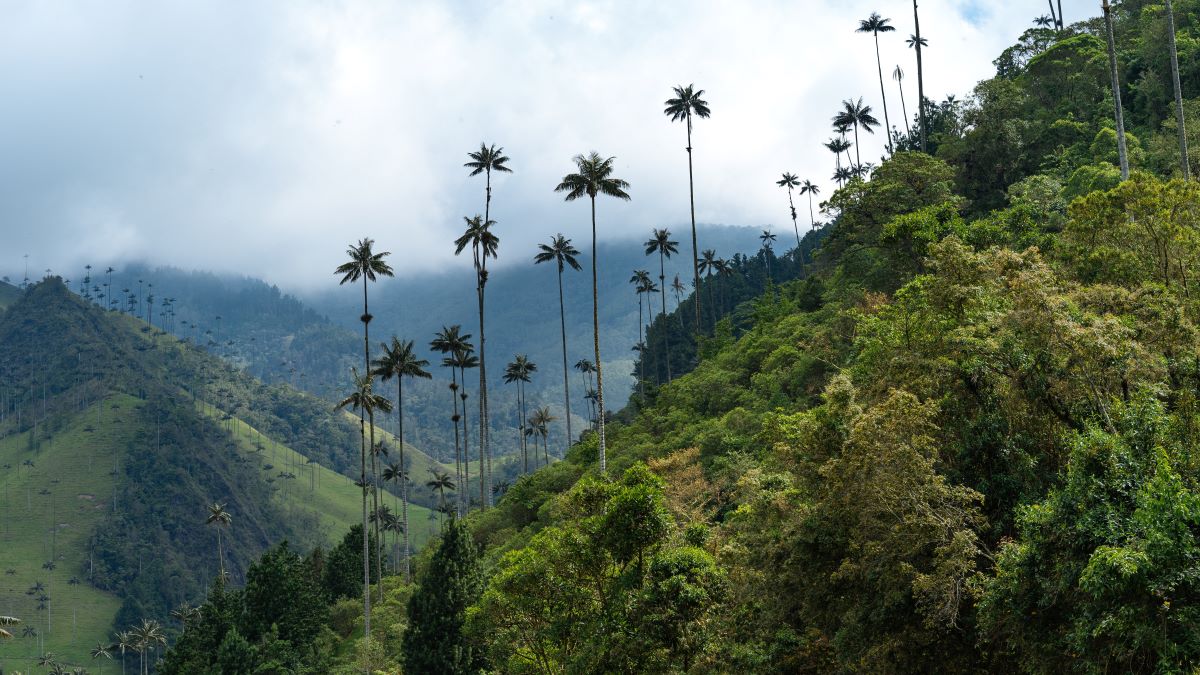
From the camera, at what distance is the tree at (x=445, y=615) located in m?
48.3

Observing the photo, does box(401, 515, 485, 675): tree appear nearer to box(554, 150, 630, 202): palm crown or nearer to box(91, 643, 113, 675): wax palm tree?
box(554, 150, 630, 202): palm crown

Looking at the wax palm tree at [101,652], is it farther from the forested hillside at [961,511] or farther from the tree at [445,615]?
the forested hillside at [961,511]

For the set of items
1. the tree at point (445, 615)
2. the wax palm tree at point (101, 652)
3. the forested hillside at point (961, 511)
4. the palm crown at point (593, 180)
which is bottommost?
the wax palm tree at point (101, 652)

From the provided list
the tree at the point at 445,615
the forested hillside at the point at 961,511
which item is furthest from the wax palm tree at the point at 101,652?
the forested hillside at the point at 961,511

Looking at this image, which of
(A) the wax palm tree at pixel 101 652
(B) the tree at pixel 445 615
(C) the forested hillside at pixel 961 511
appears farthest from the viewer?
(A) the wax palm tree at pixel 101 652

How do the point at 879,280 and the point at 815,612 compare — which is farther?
the point at 879,280

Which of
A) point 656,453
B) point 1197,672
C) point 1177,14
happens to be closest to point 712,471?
point 656,453

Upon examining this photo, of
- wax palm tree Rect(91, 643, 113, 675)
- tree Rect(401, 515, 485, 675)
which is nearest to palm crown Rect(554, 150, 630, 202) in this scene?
tree Rect(401, 515, 485, 675)

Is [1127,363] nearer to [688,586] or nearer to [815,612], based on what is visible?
[815,612]

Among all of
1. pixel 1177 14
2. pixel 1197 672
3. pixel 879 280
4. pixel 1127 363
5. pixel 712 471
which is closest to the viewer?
pixel 1197 672

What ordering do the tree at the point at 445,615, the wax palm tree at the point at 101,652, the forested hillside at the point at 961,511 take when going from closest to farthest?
the forested hillside at the point at 961,511 → the tree at the point at 445,615 → the wax palm tree at the point at 101,652

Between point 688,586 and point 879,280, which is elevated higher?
point 879,280

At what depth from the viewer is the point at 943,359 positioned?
989 inches

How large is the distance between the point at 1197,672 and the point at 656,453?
1967 inches
